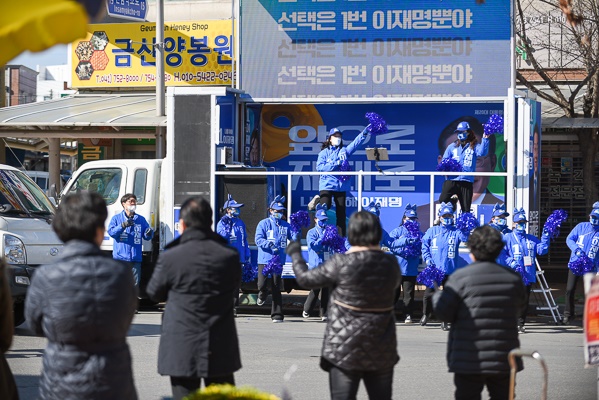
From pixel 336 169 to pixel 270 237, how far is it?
1781 millimetres

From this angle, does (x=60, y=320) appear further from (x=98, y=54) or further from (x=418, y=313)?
(x=98, y=54)

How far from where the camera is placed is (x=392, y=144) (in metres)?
17.5

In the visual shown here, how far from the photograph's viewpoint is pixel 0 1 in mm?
4090

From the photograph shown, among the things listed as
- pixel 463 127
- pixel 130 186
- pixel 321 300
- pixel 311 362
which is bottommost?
pixel 311 362

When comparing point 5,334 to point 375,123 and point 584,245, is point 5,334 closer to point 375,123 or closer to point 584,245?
point 375,123

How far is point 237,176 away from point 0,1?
11.7m

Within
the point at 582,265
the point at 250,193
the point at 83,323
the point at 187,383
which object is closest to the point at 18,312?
the point at 250,193

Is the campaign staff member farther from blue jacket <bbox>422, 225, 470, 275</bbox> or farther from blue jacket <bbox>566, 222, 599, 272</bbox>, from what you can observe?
blue jacket <bbox>566, 222, 599, 272</bbox>

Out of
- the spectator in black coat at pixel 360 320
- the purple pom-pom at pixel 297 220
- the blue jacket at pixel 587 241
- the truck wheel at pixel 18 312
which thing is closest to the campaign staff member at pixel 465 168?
the blue jacket at pixel 587 241

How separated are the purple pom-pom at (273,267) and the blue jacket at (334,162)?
1.71 metres

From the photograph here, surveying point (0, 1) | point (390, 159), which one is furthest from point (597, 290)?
point (390, 159)

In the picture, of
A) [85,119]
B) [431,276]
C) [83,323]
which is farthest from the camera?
[85,119]

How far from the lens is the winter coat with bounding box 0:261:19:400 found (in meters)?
5.45

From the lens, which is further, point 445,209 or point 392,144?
point 392,144
